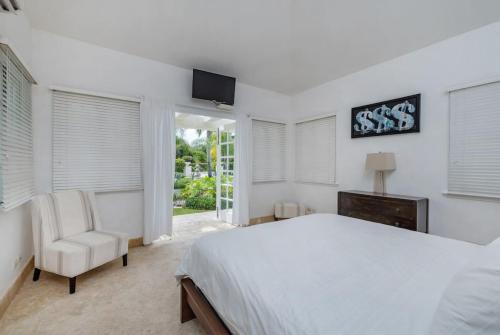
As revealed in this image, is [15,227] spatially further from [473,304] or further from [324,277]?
[473,304]

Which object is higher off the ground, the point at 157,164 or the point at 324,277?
the point at 157,164

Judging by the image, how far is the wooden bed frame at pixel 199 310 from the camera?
1.17m

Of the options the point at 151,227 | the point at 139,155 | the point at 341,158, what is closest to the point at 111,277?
the point at 151,227

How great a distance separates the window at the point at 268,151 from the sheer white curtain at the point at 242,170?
269 millimetres

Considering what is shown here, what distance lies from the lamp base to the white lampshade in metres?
0.23

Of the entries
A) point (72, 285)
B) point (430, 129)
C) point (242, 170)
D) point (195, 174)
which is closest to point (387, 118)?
point (430, 129)

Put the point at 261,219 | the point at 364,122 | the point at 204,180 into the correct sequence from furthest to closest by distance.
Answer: the point at 204,180
the point at 261,219
the point at 364,122

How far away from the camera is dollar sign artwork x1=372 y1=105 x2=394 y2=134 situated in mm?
3084

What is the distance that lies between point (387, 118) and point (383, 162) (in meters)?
0.69

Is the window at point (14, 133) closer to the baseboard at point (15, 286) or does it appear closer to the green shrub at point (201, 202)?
the baseboard at point (15, 286)

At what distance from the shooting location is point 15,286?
6.39ft

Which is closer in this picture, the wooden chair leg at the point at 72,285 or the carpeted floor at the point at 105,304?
the carpeted floor at the point at 105,304

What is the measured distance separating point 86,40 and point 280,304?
3640 millimetres

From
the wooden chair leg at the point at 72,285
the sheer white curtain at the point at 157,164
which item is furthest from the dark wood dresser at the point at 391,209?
the wooden chair leg at the point at 72,285
